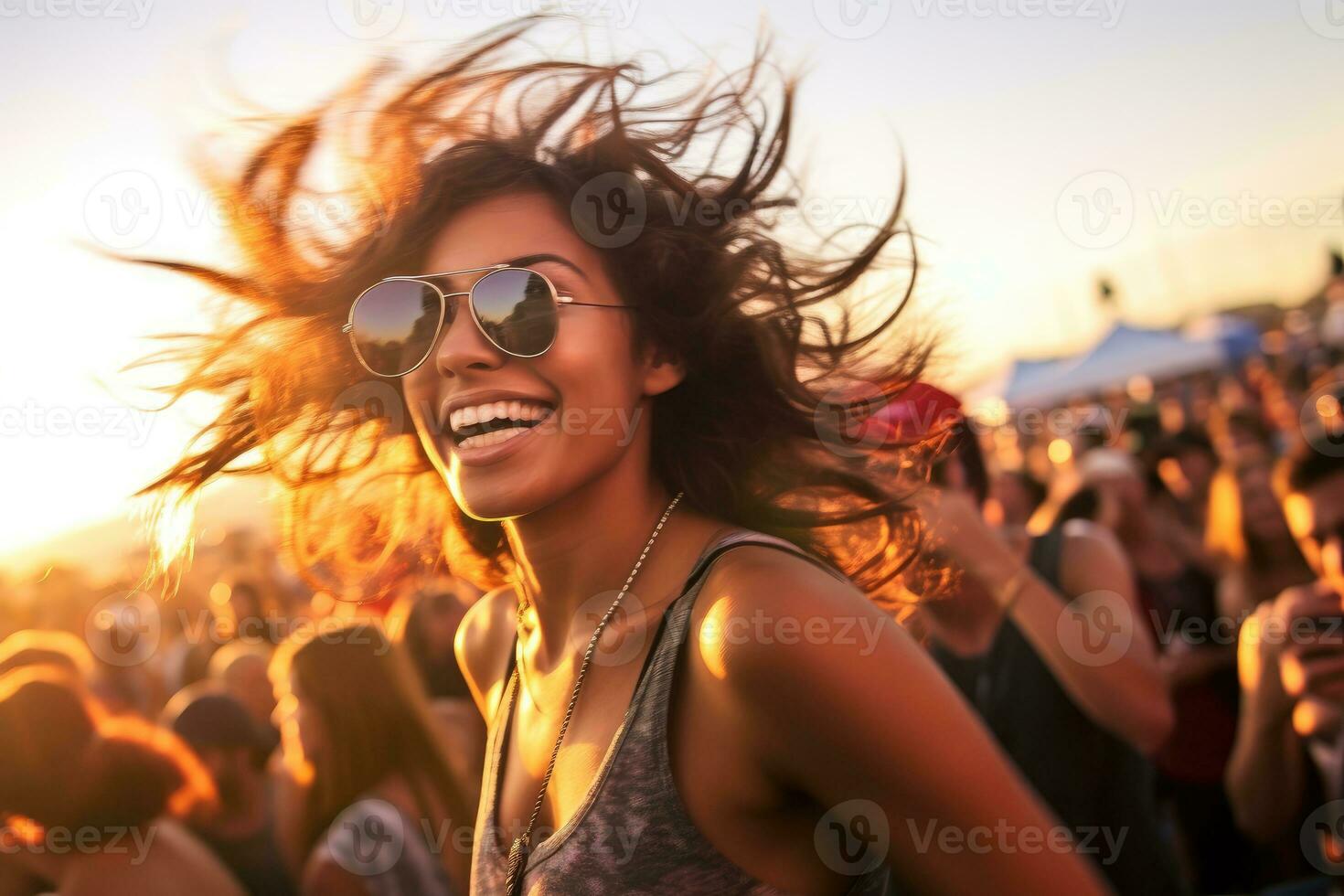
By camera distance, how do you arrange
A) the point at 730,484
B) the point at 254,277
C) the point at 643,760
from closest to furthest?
the point at 643,760 < the point at 730,484 < the point at 254,277

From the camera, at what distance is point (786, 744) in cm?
145

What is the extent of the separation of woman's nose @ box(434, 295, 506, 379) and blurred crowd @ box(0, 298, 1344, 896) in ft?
3.91

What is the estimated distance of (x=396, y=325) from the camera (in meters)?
2.03

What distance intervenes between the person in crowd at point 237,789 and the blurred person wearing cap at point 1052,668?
2.28 m

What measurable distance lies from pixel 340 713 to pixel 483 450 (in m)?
1.76

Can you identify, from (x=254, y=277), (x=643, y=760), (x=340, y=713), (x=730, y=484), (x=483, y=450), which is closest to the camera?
(x=643, y=760)

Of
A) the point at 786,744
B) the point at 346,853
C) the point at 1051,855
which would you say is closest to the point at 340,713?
the point at 346,853

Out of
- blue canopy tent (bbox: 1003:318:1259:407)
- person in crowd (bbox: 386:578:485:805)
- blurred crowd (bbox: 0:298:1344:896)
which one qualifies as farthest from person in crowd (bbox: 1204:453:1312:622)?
blue canopy tent (bbox: 1003:318:1259:407)

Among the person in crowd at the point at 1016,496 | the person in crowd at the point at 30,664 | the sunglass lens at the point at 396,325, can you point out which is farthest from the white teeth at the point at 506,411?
the person in crowd at the point at 1016,496

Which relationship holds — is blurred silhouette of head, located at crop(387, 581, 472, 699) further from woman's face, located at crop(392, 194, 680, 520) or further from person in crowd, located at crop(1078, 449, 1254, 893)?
person in crowd, located at crop(1078, 449, 1254, 893)

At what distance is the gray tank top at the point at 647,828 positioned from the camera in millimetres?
1512

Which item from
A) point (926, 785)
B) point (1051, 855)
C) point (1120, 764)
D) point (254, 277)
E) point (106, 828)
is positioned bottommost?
point (1120, 764)

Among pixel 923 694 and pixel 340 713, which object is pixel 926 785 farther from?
pixel 340 713

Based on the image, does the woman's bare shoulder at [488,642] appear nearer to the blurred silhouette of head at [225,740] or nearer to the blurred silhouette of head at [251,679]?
the blurred silhouette of head at [225,740]
